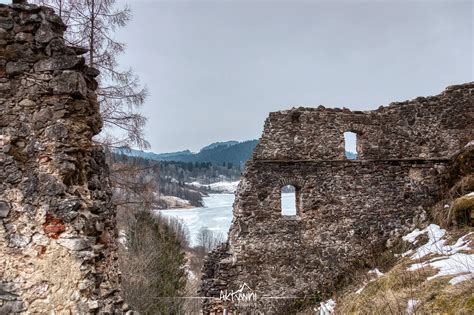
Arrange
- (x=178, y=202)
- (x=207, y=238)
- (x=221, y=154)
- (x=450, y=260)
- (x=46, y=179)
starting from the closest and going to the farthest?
(x=46, y=179)
(x=450, y=260)
(x=207, y=238)
(x=178, y=202)
(x=221, y=154)

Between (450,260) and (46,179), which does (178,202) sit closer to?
(450,260)

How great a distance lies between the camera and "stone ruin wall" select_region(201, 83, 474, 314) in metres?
9.98

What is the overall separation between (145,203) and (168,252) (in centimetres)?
1068

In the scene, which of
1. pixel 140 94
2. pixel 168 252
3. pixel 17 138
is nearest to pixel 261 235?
pixel 140 94

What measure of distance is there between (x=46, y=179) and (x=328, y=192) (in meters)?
7.98

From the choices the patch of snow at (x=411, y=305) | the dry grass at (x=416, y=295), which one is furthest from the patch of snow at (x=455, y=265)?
the patch of snow at (x=411, y=305)

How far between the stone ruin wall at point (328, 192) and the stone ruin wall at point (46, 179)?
255 inches

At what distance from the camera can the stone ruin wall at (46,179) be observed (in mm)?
3234

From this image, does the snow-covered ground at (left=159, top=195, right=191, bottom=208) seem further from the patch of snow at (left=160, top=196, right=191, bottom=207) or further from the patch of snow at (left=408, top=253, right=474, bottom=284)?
the patch of snow at (left=408, top=253, right=474, bottom=284)

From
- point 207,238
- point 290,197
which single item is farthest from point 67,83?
point 207,238

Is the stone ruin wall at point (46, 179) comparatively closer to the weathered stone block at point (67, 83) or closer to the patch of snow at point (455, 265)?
the weathered stone block at point (67, 83)

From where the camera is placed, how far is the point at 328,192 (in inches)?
408

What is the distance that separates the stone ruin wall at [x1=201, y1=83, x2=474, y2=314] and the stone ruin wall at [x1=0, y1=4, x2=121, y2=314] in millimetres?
6489

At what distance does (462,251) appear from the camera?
5.50 m
